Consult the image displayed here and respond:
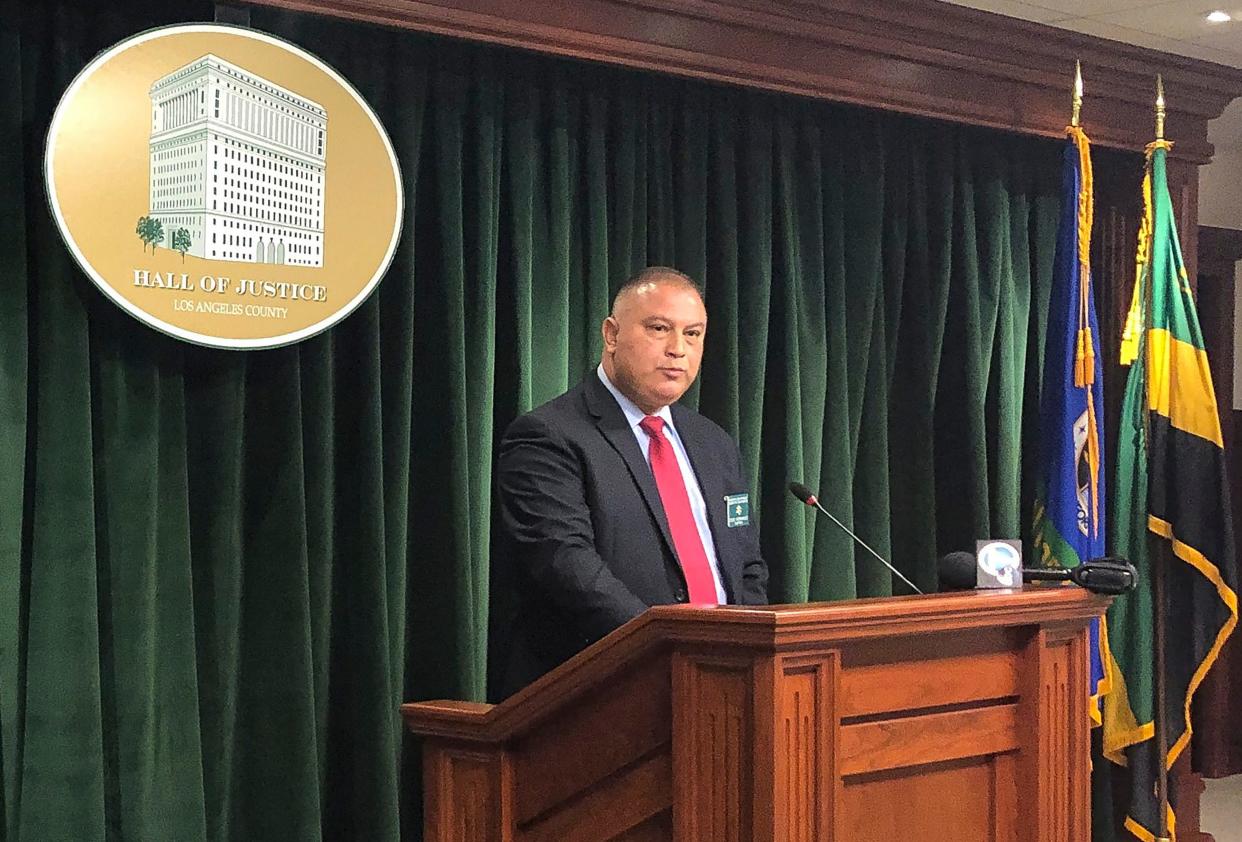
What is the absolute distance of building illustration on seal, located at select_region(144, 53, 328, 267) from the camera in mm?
3023

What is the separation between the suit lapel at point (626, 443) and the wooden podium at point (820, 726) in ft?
1.78

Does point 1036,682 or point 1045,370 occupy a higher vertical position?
point 1045,370

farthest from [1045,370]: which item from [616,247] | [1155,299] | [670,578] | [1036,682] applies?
[1036,682]

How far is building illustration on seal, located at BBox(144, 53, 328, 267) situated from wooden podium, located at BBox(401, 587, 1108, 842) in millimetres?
1082

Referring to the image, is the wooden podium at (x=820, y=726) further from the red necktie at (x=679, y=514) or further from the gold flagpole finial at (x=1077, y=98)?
the gold flagpole finial at (x=1077, y=98)

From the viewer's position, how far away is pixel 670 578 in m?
3.11

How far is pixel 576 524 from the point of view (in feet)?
9.80

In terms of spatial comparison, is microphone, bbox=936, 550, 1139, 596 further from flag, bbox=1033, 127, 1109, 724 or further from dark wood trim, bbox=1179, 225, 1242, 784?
dark wood trim, bbox=1179, 225, 1242, 784

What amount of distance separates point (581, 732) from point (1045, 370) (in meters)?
2.34

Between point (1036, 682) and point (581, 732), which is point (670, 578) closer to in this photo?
point (581, 732)

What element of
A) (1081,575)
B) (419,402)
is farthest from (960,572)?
(419,402)

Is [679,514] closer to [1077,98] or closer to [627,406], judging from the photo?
[627,406]

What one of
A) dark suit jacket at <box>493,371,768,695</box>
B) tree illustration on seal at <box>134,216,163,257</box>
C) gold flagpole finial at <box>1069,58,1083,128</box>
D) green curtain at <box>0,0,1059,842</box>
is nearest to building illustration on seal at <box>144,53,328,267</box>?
tree illustration on seal at <box>134,216,163,257</box>

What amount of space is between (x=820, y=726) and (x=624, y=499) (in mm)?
988
